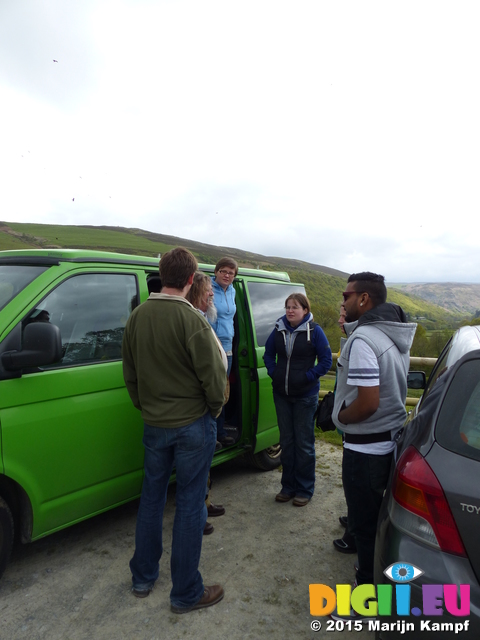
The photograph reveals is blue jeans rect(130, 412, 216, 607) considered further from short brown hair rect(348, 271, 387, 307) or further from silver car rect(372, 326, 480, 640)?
short brown hair rect(348, 271, 387, 307)

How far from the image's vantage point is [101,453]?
290cm

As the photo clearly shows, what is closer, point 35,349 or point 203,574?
point 35,349

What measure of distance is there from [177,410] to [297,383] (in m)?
1.65

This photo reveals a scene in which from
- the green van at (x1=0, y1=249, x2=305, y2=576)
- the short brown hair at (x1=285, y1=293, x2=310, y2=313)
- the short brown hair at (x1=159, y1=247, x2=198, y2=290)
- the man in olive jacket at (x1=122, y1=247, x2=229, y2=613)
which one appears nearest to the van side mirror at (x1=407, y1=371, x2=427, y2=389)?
the short brown hair at (x1=285, y1=293, x2=310, y2=313)

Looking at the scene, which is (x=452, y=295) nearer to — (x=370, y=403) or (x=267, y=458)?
(x=267, y=458)

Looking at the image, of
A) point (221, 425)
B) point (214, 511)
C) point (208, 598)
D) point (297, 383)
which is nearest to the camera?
point (208, 598)

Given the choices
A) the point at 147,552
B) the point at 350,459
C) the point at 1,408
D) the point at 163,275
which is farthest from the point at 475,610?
the point at 1,408

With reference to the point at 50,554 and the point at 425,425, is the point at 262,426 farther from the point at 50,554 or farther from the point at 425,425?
the point at 425,425

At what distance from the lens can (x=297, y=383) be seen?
151 inches

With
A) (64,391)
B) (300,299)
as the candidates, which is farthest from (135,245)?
(64,391)

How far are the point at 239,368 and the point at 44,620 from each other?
2.49 meters

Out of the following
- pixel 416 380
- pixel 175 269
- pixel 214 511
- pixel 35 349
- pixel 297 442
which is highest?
pixel 175 269

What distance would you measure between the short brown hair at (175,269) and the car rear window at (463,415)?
1494 mm

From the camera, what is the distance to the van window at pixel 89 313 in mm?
2764
